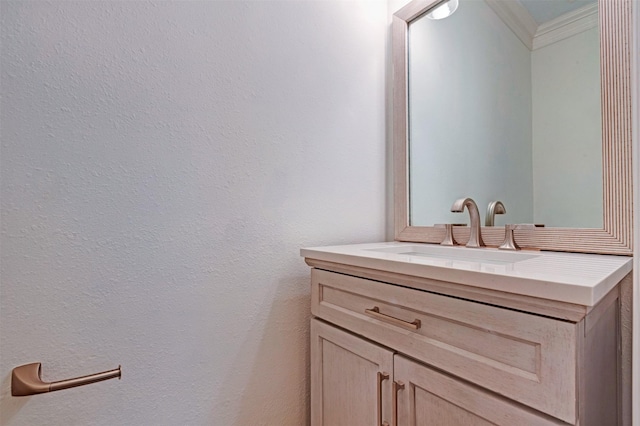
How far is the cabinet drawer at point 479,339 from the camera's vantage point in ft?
1.56

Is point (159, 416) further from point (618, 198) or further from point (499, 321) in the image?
point (618, 198)

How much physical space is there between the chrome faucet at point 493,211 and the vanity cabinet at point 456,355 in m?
0.34

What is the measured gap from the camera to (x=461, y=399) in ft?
1.94

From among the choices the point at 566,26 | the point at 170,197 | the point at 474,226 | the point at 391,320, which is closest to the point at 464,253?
the point at 474,226

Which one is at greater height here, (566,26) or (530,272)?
(566,26)

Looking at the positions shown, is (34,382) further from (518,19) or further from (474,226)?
(518,19)

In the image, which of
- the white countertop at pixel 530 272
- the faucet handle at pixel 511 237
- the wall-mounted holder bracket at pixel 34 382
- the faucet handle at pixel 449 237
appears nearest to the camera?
the white countertop at pixel 530 272

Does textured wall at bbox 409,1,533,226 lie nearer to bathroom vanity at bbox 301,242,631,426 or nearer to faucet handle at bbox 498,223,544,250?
faucet handle at bbox 498,223,544,250

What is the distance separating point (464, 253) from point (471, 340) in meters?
0.42

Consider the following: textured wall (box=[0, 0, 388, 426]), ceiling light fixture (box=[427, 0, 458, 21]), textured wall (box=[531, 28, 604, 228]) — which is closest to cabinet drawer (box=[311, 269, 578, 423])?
textured wall (box=[0, 0, 388, 426])

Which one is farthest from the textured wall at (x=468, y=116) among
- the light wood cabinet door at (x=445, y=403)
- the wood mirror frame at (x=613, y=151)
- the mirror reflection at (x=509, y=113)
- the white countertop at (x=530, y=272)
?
the light wood cabinet door at (x=445, y=403)

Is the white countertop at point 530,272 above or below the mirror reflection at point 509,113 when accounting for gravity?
below

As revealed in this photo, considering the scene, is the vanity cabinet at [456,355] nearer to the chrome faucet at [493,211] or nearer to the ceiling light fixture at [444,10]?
the chrome faucet at [493,211]

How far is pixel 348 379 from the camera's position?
83 centimetres
